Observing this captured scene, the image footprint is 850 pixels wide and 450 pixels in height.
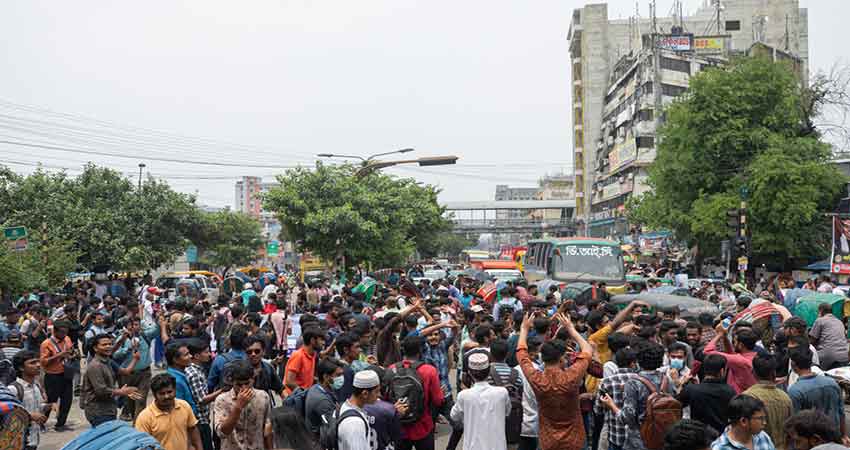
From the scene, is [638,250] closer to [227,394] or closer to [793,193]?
[793,193]

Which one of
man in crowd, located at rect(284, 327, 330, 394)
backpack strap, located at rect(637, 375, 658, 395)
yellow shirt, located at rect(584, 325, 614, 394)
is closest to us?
backpack strap, located at rect(637, 375, 658, 395)

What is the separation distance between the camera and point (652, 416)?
6.14 metres

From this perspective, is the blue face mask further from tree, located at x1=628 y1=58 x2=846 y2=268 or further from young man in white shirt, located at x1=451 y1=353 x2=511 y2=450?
tree, located at x1=628 y1=58 x2=846 y2=268

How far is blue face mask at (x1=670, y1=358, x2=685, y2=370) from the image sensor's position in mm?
8000

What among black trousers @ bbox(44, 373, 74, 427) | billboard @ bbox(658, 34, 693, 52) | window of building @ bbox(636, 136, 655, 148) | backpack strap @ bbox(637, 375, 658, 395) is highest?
billboard @ bbox(658, 34, 693, 52)

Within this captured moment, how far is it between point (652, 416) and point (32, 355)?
5765 mm

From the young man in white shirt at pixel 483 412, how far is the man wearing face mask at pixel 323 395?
1025 millimetres

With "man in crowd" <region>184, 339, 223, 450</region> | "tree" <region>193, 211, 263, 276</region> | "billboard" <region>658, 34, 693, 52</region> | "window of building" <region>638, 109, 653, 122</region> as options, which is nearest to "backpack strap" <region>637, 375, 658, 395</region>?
"man in crowd" <region>184, 339, 223, 450</region>

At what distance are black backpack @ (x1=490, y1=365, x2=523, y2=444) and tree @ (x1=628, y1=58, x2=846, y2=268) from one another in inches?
1158

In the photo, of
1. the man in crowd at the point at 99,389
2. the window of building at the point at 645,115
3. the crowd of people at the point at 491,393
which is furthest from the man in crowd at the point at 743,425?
the window of building at the point at 645,115

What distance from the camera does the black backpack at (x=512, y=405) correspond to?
704cm

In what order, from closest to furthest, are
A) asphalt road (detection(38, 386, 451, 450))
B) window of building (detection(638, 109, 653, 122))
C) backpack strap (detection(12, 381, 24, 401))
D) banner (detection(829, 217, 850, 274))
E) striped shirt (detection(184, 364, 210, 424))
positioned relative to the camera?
striped shirt (detection(184, 364, 210, 424))
backpack strap (detection(12, 381, 24, 401))
asphalt road (detection(38, 386, 451, 450))
banner (detection(829, 217, 850, 274))
window of building (detection(638, 109, 653, 122))

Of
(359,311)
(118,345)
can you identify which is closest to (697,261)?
(359,311)

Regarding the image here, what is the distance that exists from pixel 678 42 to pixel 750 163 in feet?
106
